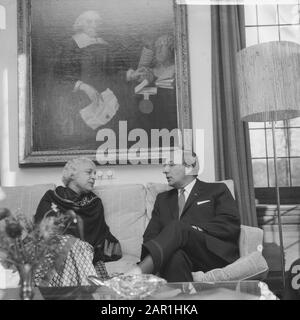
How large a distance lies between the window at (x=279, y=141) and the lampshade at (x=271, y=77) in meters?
1.18

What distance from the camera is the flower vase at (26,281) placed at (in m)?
2.12

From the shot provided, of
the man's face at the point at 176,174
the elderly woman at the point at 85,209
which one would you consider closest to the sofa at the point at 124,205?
the elderly woman at the point at 85,209

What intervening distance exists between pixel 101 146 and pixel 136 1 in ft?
5.14

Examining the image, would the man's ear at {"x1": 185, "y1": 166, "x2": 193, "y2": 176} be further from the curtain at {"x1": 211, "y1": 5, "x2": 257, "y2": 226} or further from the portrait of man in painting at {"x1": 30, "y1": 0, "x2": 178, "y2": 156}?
the portrait of man in painting at {"x1": 30, "y1": 0, "x2": 178, "y2": 156}

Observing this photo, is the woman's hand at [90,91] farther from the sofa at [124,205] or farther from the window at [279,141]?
the window at [279,141]

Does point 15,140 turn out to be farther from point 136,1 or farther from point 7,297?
point 7,297

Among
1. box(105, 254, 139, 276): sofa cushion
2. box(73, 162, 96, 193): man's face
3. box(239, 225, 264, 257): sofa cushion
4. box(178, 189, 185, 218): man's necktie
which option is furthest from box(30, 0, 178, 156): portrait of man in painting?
box(239, 225, 264, 257): sofa cushion

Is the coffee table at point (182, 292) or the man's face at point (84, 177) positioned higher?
the man's face at point (84, 177)

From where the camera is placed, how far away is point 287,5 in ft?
16.8

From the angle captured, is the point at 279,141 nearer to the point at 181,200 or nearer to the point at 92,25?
the point at 181,200

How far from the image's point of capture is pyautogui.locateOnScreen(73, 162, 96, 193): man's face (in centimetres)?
411

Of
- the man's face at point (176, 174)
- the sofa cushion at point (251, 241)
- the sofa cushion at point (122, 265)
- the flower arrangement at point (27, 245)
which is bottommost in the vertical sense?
the sofa cushion at point (122, 265)
